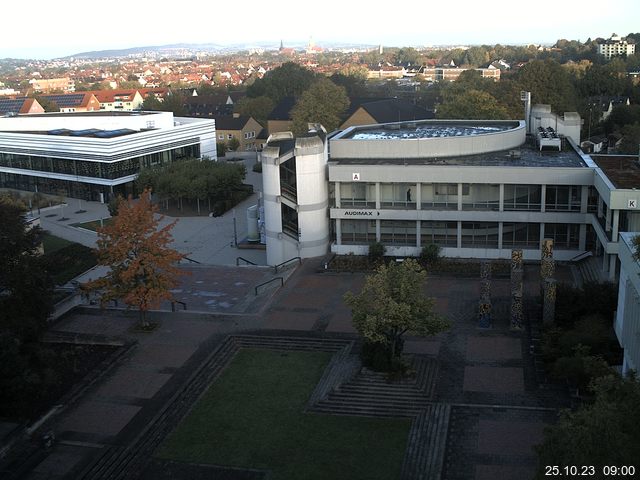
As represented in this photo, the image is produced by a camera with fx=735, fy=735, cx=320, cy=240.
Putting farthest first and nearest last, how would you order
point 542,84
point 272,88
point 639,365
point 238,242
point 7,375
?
point 272,88 < point 542,84 < point 238,242 < point 7,375 < point 639,365

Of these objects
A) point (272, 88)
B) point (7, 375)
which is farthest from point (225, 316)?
point (272, 88)

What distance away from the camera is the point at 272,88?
4299 inches

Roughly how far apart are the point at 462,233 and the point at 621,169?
27.4 feet

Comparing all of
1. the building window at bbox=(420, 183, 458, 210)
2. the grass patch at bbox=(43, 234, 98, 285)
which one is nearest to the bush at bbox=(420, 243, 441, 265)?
the building window at bbox=(420, 183, 458, 210)

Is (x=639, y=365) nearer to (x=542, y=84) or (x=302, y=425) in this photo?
(x=302, y=425)

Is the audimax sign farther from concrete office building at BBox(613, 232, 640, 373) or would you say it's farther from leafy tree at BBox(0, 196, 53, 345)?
concrete office building at BBox(613, 232, 640, 373)

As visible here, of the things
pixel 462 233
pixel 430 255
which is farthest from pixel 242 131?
pixel 430 255

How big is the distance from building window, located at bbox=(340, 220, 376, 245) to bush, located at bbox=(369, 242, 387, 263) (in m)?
1.32

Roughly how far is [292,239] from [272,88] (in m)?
74.7

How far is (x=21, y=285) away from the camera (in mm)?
24828

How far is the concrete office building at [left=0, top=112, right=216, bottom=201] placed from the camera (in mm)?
59062

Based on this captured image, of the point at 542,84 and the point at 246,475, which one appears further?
the point at 542,84

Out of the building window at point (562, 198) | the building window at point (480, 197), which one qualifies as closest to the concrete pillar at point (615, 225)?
the building window at point (562, 198)

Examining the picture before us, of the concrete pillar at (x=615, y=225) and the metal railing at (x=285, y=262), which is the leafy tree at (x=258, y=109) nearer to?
the metal railing at (x=285, y=262)
